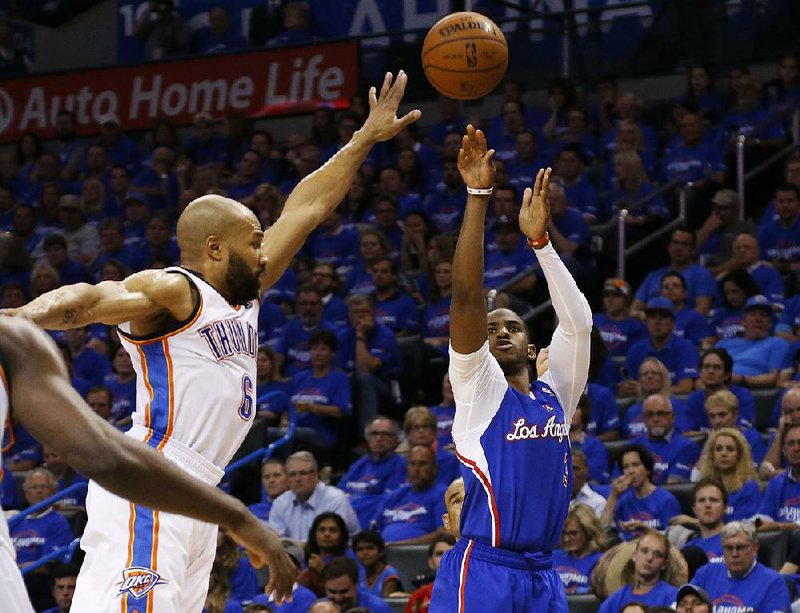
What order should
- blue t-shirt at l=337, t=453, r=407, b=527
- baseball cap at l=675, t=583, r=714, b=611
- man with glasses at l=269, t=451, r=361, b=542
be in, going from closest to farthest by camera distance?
baseball cap at l=675, t=583, r=714, b=611
man with glasses at l=269, t=451, r=361, b=542
blue t-shirt at l=337, t=453, r=407, b=527

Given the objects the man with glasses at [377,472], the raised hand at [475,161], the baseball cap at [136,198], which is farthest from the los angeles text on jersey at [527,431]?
the baseball cap at [136,198]

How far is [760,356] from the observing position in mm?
10844

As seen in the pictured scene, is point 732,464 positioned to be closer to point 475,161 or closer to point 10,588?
point 475,161

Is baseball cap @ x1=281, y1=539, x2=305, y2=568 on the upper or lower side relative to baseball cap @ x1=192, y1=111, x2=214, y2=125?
lower

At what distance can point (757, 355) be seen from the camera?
10859mm

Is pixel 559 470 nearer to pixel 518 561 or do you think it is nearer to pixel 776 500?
pixel 518 561

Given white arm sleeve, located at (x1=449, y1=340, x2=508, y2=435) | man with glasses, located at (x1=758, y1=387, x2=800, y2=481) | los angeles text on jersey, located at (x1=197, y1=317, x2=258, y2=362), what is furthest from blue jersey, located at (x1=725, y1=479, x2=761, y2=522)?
los angeles text on jersey, located at (x1=197, y1=317, x2=258, y2=362)

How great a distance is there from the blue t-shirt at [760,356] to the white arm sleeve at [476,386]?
557 centimetres

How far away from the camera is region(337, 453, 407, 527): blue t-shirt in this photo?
418 inches

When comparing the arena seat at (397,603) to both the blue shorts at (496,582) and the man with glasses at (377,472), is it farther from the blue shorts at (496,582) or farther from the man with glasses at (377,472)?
the blue shorts at (496,582)

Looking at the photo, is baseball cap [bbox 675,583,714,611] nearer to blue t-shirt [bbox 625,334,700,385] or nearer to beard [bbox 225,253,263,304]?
blue t-shirt [bbox 625,334,700,385]

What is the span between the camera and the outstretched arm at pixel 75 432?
2.82m

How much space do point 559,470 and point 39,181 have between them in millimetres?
12454

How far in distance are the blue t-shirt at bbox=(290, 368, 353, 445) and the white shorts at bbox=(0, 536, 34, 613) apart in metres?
8.71
